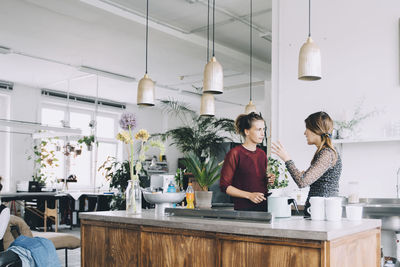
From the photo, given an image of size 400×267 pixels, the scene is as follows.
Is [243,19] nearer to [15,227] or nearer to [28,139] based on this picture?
[15,227]

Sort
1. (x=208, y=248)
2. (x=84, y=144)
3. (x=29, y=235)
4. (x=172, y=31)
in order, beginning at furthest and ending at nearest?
(x=84, y=144) < (x=172, y=31) < (x=29, y=235) < (x=208, y=248)

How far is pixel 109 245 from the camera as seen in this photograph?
320 centimetres

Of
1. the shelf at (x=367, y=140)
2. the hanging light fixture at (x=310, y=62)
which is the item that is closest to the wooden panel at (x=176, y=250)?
the hanging light fixture at (x=310, y=62)

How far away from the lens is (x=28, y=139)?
39.9 ft

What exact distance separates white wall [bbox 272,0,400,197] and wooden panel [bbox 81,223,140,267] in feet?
9.33

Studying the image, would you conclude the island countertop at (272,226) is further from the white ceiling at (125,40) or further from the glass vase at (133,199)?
the white ceiling at (125,40)

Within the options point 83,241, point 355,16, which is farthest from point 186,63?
point 83,241

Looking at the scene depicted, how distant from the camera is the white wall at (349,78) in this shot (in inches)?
190

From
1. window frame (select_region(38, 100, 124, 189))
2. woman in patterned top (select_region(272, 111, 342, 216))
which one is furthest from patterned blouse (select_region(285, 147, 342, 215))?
window frame (select_region(38, 100, 124, 189))

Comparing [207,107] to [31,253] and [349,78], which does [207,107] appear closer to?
[349,78]

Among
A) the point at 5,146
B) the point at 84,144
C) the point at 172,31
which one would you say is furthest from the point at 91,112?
the point at 172,31

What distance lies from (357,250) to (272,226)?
1.70 feet

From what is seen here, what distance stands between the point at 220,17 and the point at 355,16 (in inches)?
93.5

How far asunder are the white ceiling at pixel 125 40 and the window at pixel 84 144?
1.63m
